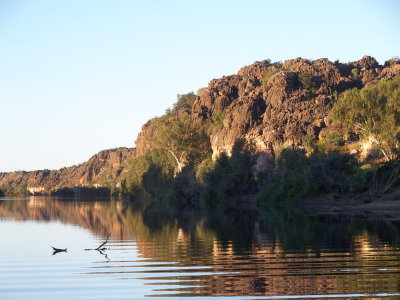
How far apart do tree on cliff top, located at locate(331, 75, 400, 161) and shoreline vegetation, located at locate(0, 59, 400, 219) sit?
0.11 m

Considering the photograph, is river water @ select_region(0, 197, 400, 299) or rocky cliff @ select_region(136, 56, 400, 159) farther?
rocky cliff @ select_region(136, 56, 400, 159)

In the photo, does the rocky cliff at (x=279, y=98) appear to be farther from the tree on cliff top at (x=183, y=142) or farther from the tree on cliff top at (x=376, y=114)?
the tree on cliff top at (x=376, y=114)

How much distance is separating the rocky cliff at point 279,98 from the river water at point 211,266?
71331mm

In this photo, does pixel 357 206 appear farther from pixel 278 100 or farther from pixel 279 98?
pixel 279 98

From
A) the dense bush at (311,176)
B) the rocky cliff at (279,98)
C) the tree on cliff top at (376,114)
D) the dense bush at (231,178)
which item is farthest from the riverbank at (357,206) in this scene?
the rocky cliff at (279,98)

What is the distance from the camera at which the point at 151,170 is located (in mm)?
123938

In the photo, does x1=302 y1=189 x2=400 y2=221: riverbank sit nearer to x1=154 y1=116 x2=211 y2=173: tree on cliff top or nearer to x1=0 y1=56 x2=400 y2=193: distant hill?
x1=0 y1=56 x2=400 y2=193: distant hill

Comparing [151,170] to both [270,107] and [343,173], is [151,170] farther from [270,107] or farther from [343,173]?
[343,173]

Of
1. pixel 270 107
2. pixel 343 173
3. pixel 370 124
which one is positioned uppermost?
pixel 270 107

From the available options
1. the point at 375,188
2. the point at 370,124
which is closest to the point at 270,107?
the point at 370,124

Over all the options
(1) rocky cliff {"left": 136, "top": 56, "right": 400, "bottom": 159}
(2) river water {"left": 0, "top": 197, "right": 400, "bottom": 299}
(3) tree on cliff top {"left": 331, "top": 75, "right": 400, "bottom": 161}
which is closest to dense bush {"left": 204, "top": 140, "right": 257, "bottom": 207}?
(1) rocky cliff {"left": 136, "top": 56, "right": 400, "bottom": 159}

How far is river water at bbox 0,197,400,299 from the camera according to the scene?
48.6ft

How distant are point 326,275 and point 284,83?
104m

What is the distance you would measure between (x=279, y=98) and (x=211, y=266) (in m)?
99.3
